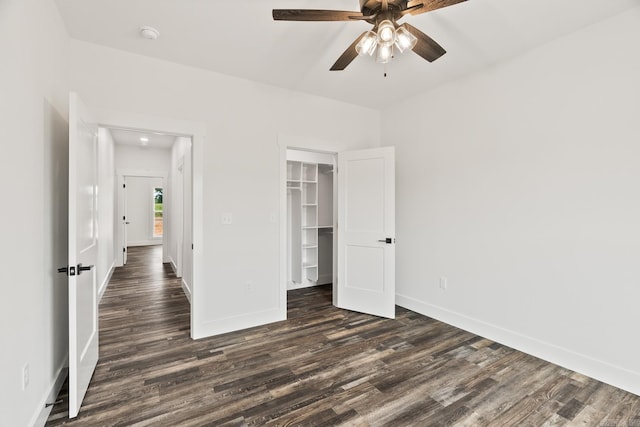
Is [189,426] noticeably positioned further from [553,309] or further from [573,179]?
[573,179]

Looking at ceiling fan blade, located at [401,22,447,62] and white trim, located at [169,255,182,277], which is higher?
ceiling fan blade, located at [401,22,447,62]

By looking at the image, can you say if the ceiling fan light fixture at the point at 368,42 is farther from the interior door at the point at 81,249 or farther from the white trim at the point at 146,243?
the white trim at the point at 146,243

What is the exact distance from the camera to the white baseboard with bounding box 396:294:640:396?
7.23 ft

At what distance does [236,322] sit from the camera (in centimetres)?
323

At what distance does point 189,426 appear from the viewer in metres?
1.79

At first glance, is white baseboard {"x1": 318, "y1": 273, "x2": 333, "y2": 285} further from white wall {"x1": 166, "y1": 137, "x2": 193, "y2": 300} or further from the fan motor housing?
the fan motor housing

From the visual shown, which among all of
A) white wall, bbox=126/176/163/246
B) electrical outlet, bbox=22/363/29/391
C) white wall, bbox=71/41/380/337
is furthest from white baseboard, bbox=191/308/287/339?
white wall, bbox=126/176/163/246

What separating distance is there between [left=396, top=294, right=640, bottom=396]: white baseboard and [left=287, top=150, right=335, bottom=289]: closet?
6.25 feet

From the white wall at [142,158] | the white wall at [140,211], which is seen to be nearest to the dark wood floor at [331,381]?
the white wall at [142,158]

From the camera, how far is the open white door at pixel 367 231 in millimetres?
3602

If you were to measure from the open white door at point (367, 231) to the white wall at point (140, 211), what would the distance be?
29.7 feet

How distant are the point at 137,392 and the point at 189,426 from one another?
0.61 meters

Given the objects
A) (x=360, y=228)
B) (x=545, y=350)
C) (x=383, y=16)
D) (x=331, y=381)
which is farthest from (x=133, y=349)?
(x=545, y=350)

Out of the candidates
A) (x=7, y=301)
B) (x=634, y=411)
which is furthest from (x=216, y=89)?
(x=634, y=411)
